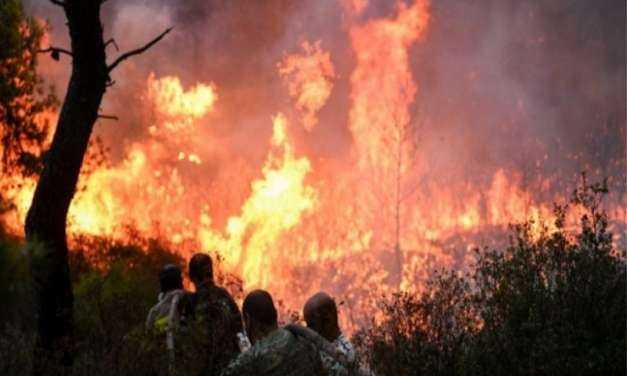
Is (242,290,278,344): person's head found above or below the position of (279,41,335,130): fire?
below

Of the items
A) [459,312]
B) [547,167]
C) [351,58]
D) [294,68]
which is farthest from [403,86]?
[459,312]

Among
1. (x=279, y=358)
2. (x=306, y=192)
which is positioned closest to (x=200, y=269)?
(x=279, y=358)

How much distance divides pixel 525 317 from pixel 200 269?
11.7 feet

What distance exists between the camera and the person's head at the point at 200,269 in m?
6.98

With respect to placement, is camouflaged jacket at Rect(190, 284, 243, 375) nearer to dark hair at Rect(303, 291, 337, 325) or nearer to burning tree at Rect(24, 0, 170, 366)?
dark hair at Rect(303, 291, 337, 325)

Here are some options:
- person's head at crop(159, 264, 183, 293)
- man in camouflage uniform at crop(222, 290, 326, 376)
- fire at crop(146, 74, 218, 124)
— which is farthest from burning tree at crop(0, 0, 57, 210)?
fire at crop(146, 74, 218, 124)

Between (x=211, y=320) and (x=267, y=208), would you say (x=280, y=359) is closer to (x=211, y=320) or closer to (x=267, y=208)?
(x=211, y=320)

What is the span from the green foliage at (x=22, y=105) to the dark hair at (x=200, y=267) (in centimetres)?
1275

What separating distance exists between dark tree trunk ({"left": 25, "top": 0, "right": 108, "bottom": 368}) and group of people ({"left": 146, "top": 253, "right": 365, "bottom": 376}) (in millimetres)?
886

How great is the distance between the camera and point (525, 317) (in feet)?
26.6

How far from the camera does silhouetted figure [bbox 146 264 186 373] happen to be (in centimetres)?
642

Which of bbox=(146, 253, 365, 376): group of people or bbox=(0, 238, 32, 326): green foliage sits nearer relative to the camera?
bbox=(0, 238, 32, 326): green foliage

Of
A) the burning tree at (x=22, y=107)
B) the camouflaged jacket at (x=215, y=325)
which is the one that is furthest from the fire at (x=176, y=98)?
the camouflaged jacket at (x=215, y=325)

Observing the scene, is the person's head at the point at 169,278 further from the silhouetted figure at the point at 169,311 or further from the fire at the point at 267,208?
the fire at the point at 267,208
